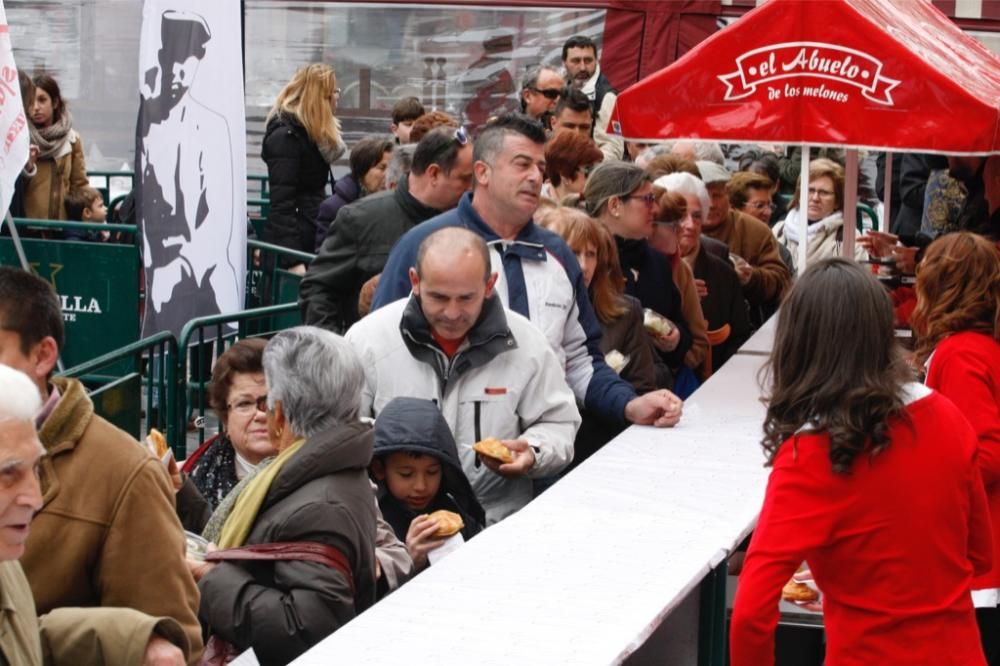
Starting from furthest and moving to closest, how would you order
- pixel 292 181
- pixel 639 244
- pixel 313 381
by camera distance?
pixel 292 181 < pixel 639 244 < pixel 313 381

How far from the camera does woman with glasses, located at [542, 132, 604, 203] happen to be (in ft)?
29.9

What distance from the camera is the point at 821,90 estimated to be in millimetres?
7684

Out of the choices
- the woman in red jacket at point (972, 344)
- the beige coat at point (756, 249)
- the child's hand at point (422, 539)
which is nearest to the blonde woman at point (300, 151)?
the beige coat at point (756, 249)

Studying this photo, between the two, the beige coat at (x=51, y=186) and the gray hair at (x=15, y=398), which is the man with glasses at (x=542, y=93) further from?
the gray hair at (x=15, y=398)

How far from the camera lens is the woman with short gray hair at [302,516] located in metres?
4.23

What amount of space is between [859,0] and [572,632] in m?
4.55

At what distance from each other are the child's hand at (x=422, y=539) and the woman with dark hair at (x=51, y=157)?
802 cm

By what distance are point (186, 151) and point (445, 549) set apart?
4641 mm

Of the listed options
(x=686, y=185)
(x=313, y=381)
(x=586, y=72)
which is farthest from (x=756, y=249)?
(x=313, y=381)

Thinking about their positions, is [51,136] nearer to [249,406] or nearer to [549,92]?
[549,92]

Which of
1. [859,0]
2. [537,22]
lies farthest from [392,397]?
[537,22]

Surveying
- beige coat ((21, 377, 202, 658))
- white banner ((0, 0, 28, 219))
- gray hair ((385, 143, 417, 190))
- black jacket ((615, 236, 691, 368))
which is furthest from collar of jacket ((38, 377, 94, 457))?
gray hair ((385, 143, 417, 190))

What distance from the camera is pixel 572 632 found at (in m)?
4.12

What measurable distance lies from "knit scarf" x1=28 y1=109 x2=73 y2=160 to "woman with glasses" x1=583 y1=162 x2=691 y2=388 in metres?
5.66
